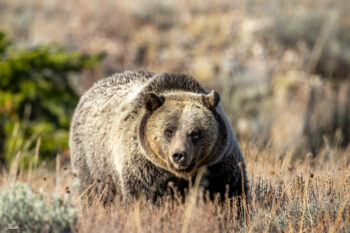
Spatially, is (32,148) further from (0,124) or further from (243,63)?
(243,63)

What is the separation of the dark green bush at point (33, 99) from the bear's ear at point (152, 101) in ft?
18.0

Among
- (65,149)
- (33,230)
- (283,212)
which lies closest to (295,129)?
(65,149)

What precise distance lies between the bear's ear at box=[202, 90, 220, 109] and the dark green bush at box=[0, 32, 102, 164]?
18.8ft

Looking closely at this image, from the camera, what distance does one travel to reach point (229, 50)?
18609 mm

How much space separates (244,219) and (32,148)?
6.28m

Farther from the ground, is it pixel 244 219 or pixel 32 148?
pixel 32 148

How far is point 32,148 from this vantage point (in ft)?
32.1

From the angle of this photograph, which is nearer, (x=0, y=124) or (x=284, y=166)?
(x=284, y=166)

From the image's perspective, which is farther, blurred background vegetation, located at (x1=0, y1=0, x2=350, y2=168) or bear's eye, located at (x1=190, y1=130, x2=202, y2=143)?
blurred background vegetation, located at (x1=0, y1=0, x2=350, y2=168)

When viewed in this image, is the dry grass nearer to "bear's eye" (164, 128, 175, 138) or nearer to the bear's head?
the bear's head

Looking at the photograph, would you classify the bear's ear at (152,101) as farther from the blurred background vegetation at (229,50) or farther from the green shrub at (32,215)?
the blurred background vegetation at (229,50)

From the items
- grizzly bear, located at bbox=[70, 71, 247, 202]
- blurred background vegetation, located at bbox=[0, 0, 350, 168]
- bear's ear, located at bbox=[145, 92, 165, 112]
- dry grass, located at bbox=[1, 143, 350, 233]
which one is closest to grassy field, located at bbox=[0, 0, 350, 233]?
blurred background vegetation, located at bbox=[0, 0, 350, 168]

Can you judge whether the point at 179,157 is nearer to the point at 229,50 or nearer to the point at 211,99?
the point at 211,99

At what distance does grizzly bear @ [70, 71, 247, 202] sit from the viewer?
4.36 meters
